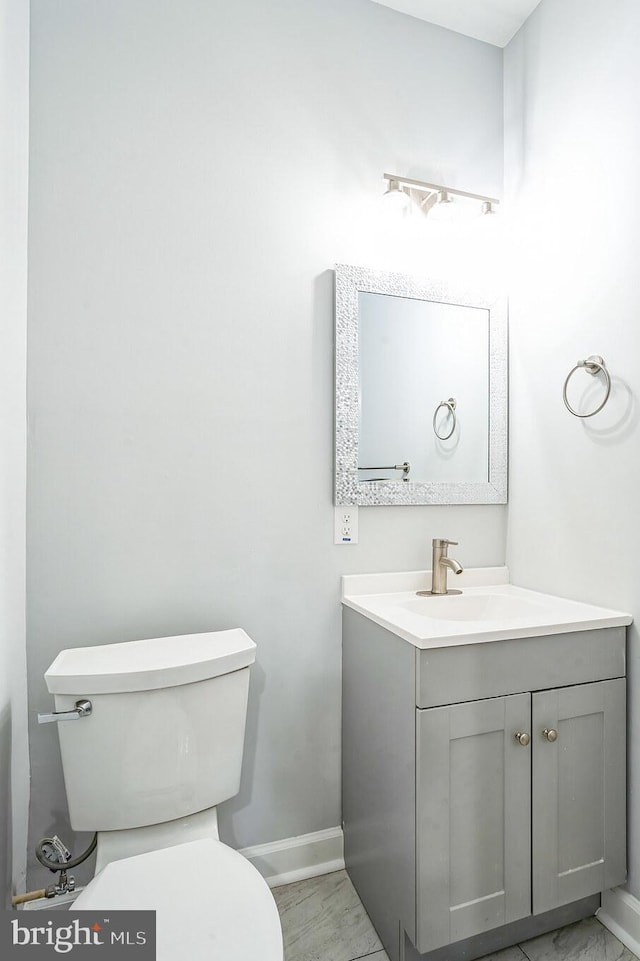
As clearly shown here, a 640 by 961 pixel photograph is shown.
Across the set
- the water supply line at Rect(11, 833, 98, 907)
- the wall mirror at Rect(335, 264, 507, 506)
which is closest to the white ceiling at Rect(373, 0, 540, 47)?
the wall mirror at Rect(335, 264, 507, 506)

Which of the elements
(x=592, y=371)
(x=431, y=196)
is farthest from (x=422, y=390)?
(x=431, y=196)

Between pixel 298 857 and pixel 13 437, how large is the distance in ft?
4.77

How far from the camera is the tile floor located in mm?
1354

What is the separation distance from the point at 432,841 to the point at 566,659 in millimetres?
535

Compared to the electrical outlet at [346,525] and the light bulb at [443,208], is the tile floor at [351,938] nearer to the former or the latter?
the electrical outlet at [346,525]

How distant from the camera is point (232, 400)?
1.57 metres

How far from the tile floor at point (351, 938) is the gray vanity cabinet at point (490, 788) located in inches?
1.4

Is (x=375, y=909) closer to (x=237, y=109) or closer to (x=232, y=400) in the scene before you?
(x=232, y=400)

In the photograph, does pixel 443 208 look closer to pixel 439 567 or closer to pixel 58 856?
pixel 439 567

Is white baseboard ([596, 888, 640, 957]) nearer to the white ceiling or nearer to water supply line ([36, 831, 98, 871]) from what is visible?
water supply line ([36, 831, 98, 871])

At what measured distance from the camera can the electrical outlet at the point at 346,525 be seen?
1.68m

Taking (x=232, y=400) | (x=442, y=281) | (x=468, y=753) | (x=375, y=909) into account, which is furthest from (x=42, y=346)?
(x=375, y=909)

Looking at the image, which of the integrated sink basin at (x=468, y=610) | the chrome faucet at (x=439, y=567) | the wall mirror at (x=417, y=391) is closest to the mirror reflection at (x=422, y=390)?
the wall mirror at (x=417, y=391)

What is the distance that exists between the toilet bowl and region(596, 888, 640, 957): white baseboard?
1.01 meters
